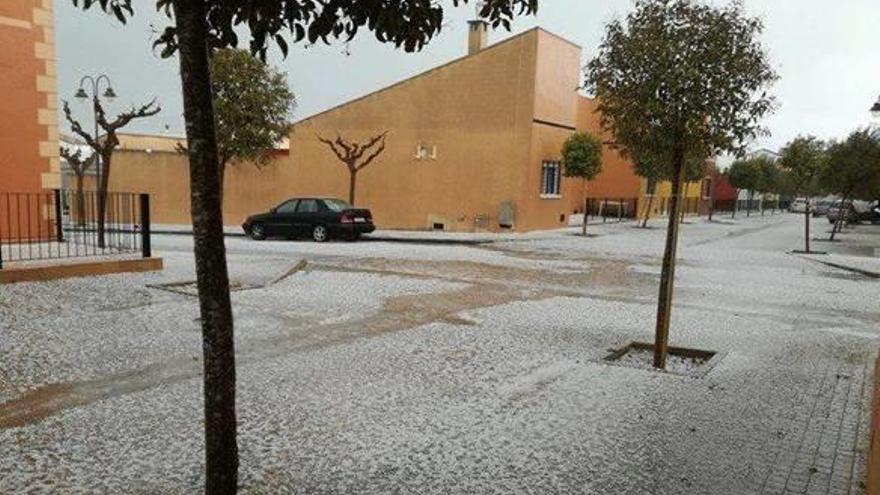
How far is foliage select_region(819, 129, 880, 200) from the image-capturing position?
25.9 meters

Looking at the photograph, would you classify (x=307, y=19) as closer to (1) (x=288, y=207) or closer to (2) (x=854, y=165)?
(1) (x=288, y=207)

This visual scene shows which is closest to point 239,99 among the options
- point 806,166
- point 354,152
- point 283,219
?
point 283,219

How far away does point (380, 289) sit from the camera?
1181cm

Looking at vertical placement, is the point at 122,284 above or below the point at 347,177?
below

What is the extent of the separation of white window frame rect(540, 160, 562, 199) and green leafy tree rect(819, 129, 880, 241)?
10604 millimetres

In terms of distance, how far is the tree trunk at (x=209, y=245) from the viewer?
280 centimetres

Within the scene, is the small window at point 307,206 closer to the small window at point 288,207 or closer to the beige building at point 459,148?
the small window at point 288,207

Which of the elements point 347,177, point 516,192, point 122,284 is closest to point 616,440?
point 122,284

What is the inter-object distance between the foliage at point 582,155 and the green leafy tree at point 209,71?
23.5 m

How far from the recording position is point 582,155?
85.7ft

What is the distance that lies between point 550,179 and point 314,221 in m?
10.4

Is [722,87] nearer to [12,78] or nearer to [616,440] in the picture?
[616,440]

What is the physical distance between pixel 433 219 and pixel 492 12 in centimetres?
2341

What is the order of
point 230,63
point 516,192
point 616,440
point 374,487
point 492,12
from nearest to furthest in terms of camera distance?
1. point 492,12
2. point 374,487
3. point 616,440
4. point 230,63
5. point 516,192
